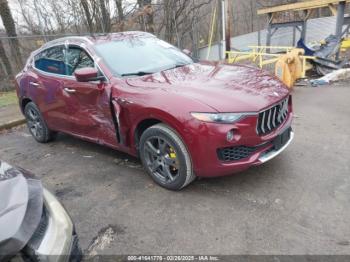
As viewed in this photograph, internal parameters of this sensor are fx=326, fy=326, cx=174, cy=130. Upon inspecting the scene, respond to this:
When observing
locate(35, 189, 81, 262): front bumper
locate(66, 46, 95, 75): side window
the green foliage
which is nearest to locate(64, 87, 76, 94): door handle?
locate(66, 46, 95, 75): side window

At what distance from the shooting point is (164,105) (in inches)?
130

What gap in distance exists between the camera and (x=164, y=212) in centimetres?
329

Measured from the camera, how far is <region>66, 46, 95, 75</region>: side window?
422 cm

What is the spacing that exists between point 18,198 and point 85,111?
2.42 m

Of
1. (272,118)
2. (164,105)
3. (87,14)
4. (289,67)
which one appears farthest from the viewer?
(87,14)

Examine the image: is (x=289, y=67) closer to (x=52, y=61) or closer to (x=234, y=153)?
(x=234, y=153)

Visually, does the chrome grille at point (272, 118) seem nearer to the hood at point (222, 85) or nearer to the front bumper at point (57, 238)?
the hood at point (222, 85)

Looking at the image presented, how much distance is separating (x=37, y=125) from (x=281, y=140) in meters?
4.07

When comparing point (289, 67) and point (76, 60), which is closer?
point (76, 60)

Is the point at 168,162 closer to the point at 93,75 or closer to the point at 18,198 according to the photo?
the point at 93,75

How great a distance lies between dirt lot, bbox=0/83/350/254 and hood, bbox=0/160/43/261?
1.01m

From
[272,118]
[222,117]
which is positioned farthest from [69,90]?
[272,118]

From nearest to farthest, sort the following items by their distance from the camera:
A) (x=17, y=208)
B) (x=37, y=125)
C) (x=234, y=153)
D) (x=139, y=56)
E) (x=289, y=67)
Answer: (x=17, y=208)
(x=234, y=153)
(x=139, y=56)
(x=37, y=125)
(x=289, y=67)

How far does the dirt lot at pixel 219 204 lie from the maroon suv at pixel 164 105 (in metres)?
0.35
